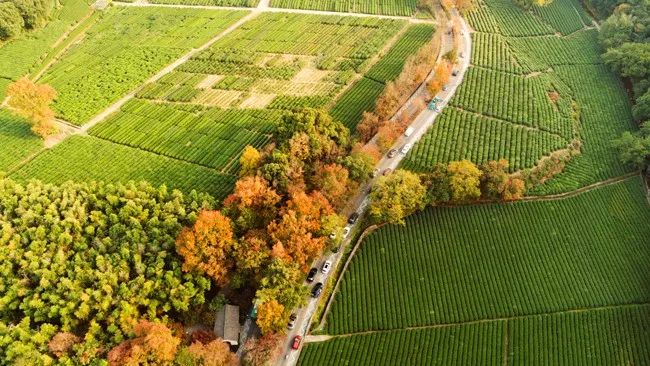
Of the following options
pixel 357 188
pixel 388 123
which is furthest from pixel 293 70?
pixel 357 188

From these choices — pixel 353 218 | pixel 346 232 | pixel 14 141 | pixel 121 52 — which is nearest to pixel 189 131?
pixel 14 141

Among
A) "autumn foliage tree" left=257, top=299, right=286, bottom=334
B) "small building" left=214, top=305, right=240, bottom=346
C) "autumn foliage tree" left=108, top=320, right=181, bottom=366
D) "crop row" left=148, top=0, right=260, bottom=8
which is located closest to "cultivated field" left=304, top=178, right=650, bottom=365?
"autumn foliage tree" left=257, top=299, right=286, bottom=334

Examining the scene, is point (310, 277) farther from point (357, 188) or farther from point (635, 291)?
point (635, 291)

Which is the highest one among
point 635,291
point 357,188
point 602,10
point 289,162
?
point 602,10

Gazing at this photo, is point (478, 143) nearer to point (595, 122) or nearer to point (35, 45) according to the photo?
point (595, 122)

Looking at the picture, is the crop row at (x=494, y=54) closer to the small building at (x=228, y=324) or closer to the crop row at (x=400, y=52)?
the crop row at (x=400, y=52)

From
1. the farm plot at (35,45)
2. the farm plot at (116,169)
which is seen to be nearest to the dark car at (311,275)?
the farm plot at (116,169)
